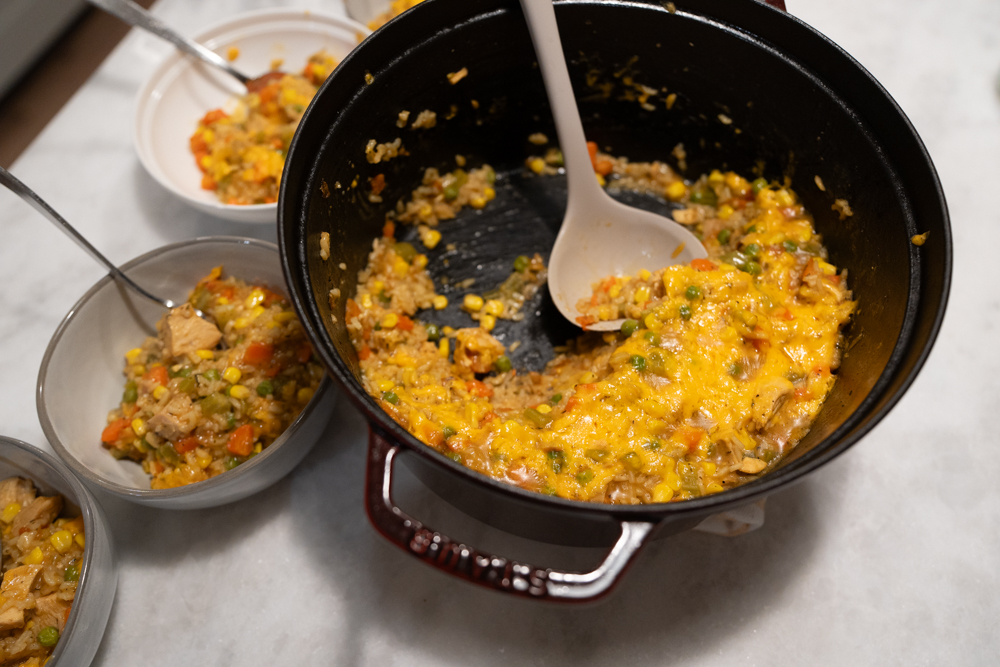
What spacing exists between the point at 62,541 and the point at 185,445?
44cm

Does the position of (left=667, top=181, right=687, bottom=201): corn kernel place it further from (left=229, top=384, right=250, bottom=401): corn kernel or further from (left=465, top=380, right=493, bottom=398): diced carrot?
(left=229, top=384, right=250, bottom=401): corn kernel

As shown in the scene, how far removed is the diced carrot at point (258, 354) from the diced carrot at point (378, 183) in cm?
71

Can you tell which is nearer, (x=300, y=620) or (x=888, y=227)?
(x=888, y=227)

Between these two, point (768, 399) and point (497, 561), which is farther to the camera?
point (768, 399)

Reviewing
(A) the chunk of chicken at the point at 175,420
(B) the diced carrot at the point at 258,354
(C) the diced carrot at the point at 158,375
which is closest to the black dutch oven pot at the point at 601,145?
(B) the diced carrot at the point at 258,354

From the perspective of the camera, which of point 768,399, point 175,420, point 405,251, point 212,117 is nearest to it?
point 768,399

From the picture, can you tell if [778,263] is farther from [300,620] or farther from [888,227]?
[300,620]

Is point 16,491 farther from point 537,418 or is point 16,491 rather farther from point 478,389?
point 537,418

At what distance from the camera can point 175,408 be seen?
6.82 ft

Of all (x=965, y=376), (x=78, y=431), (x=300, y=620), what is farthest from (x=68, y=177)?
(x=965, y=376)

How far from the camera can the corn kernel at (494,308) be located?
249 centimetres

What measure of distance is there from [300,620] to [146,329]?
1.20m

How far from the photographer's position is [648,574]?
2.16 m

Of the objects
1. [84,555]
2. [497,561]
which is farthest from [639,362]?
[84,555]
